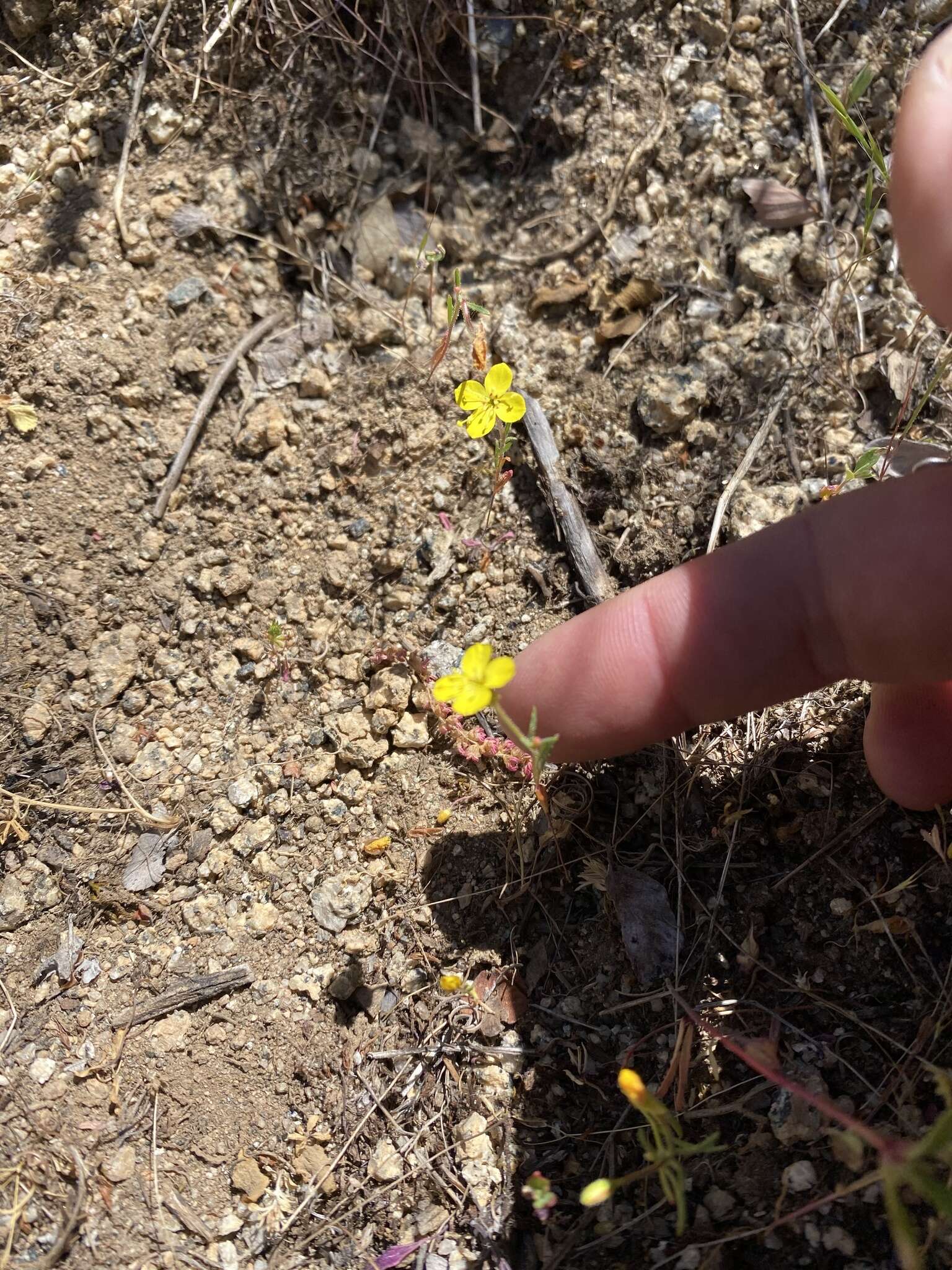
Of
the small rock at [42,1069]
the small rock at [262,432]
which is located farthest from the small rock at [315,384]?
the small rock at [42,1069]

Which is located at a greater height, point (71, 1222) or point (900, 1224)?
point (900, 1224)

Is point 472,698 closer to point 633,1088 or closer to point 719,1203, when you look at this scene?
point 633,1088

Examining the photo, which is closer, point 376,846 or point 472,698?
point 472,698

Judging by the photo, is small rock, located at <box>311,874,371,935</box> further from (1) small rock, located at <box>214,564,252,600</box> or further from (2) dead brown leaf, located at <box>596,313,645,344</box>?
(2) dead brown leaf, located at <box>596,313,645,344</box>

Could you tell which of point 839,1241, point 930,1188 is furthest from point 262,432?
point 839,1241

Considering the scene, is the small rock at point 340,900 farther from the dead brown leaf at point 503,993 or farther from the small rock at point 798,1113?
the small rock at point 798,1113
